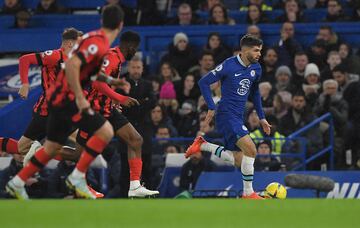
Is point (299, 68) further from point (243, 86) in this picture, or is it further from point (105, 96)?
point (105, 96)

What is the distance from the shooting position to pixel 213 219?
11547 millimetres

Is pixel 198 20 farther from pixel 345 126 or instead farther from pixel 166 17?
pixel 345 126

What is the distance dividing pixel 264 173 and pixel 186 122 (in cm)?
251

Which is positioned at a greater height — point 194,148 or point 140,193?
point 194,148

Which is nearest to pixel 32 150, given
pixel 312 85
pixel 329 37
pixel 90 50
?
pixel 90 50

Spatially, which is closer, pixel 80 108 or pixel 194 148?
pixel 80 108

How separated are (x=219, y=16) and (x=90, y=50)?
10.0 metres

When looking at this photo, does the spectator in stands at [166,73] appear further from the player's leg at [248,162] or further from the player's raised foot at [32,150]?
the player's raised foot at [32,150]

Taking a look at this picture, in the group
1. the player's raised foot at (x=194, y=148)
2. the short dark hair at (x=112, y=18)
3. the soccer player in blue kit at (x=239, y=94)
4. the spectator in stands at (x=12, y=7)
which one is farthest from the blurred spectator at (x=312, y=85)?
the short dark hair at (x=112, y=18)

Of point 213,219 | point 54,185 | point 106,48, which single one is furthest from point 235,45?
point 213,219

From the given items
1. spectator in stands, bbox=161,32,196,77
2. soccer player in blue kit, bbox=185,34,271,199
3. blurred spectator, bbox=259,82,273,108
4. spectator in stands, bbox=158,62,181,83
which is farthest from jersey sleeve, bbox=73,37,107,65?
spectator in stands, bbox=161,32,196,77

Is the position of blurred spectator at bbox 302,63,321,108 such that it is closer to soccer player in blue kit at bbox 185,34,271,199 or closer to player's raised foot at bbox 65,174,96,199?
Answer: soccer player in blue kit at bbox 185,34,271,199

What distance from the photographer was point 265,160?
19.6m

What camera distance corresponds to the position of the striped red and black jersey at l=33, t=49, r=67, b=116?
1547 cm
